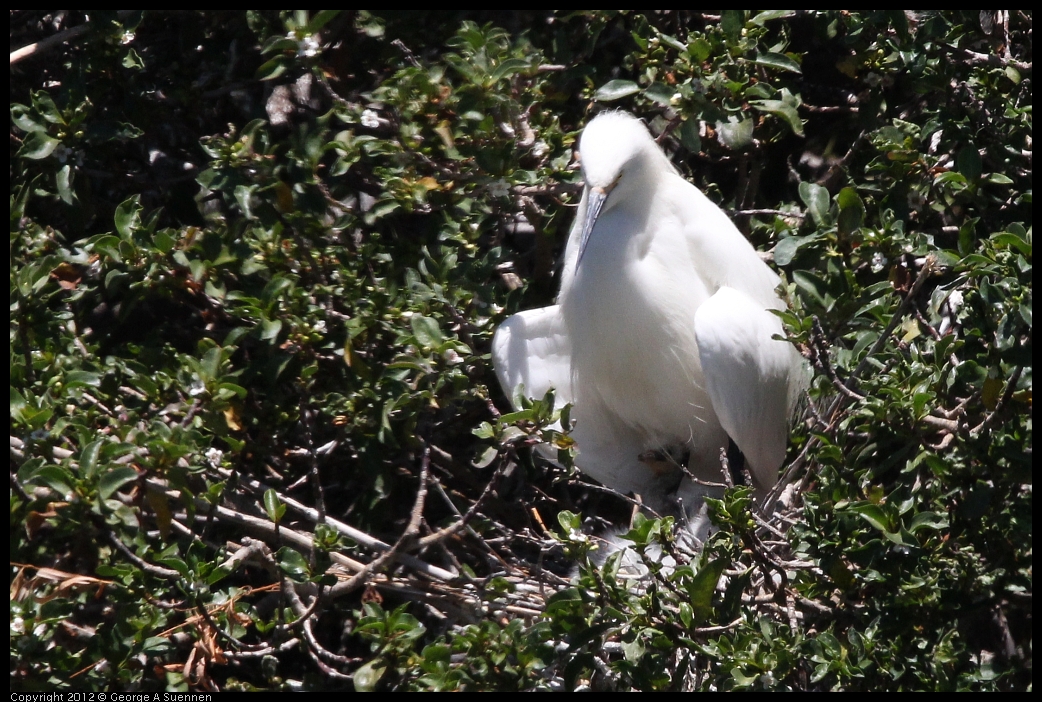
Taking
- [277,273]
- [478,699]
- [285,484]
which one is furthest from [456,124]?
[478,699]

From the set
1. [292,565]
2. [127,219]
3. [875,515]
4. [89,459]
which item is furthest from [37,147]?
[875,515]

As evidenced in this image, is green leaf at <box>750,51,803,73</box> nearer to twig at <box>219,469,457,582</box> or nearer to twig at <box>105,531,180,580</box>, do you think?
twig at <box>219,469,457,582</box>

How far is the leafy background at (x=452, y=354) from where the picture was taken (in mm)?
1771

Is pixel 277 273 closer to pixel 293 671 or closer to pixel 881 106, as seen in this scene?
pixel 293 671

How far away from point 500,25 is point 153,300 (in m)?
1.36

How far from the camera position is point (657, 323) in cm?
254

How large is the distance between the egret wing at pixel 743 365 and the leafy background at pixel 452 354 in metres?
0.20

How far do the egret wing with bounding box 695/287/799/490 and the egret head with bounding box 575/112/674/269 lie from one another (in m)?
0.37

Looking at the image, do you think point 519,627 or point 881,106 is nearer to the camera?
point 519,627

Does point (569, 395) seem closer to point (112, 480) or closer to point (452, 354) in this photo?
point (452, 354)

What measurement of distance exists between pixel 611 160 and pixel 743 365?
2.01 ft

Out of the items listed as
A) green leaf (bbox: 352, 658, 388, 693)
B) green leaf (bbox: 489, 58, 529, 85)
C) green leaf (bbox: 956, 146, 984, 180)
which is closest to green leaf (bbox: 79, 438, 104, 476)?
green leaf (bbox: 352, 658, 388, 693)

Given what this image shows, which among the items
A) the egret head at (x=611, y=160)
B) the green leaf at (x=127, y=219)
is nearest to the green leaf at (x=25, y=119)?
the green leaf at (x=127, y=219)

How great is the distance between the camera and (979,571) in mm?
1758
